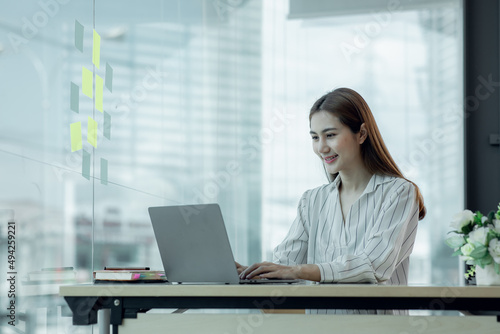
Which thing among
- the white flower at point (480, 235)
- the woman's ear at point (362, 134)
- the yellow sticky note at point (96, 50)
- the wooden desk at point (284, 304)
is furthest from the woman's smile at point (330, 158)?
the yellow sticky note at point (96, 50)

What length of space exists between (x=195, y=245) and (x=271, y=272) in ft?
0.74

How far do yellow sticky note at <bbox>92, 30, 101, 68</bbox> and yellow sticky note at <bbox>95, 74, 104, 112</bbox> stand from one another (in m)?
0.06

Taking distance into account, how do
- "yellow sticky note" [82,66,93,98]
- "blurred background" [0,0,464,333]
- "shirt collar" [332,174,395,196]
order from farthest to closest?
"yellow sticky note" [82,66,93,98]
"blurred background" [0,0,464,333]
"shirt collar" [332,174,395,196]

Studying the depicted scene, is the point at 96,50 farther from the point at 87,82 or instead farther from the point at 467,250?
the point at 467,250

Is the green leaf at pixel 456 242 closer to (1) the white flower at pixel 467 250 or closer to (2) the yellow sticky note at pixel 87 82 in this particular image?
(1) the white flower at pixel 467 250

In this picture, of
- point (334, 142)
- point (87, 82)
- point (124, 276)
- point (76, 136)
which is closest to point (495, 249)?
point (334, 142)

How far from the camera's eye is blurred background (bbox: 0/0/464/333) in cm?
231

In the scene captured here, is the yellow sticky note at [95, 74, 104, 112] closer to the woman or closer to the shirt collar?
the woman

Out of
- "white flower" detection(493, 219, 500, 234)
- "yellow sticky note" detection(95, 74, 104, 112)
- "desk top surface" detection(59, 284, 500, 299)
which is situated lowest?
"desk top surface" detection(59, 284, 500, 299)

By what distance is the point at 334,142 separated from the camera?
2.21 metres

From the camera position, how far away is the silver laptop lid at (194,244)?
1.72 metres

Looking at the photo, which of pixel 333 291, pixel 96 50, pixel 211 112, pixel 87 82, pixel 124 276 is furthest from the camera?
pixel 211 112

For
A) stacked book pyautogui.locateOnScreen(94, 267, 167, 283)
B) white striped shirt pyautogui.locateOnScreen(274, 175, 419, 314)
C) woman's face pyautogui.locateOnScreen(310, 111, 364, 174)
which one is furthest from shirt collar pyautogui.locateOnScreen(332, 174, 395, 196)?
stacked book pyautogui.locateOnScreen(94, 267, 167, 283)

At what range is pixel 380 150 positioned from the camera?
225 centimetres
